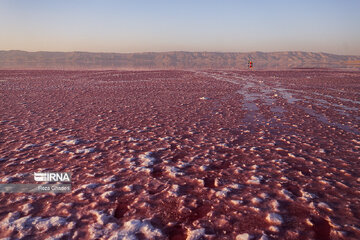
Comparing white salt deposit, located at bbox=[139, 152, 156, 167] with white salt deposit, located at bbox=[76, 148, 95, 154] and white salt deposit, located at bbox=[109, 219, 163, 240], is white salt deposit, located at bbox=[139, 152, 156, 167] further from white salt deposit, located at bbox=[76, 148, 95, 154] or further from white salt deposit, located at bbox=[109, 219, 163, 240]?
white salt deposit, located at bbox=[109, 219, 163, 240]

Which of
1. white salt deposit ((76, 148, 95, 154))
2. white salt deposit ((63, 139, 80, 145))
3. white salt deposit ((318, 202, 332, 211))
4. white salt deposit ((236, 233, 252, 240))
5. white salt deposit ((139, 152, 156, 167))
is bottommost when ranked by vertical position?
white salt deposit ((236, 233, 252, 240))

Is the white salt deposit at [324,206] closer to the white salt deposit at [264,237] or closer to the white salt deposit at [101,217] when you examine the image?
the white salt deposit at [264,237]

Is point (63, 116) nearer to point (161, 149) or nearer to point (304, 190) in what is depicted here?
point (161, 149)

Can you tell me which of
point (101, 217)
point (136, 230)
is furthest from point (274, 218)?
point (101, 217)

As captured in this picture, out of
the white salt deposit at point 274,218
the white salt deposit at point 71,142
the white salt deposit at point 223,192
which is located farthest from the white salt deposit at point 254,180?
the white salt deposit at point 71,142

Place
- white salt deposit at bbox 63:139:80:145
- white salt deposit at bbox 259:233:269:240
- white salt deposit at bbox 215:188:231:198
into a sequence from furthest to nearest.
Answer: white salt deposit at bbox 63:139:80:145
white salt deposit at bbox 215:188:231:198
white salt deposit at bbox 259:233:269:240

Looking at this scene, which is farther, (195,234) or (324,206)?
(324,206)

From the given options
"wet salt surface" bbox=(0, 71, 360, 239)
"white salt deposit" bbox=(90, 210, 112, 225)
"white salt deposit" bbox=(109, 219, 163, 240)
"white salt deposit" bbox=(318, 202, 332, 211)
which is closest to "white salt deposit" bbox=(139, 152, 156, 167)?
"wet salt surface" bbox=(0, 71, 360, 239)

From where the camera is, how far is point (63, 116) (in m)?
7.03

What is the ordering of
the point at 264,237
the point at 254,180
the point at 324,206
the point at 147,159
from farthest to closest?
the point at 147,159, the point at 254,180, the point at 324,206, the point at 264,237

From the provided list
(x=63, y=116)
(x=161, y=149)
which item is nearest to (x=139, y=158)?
(x=161, y=149)

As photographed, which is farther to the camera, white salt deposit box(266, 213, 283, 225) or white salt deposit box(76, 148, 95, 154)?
white salt deposit box(76, 148, 95, 154)

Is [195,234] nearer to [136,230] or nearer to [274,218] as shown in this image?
[136,230]

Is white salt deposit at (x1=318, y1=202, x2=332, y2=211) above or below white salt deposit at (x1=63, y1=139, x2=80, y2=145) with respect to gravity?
→ below
